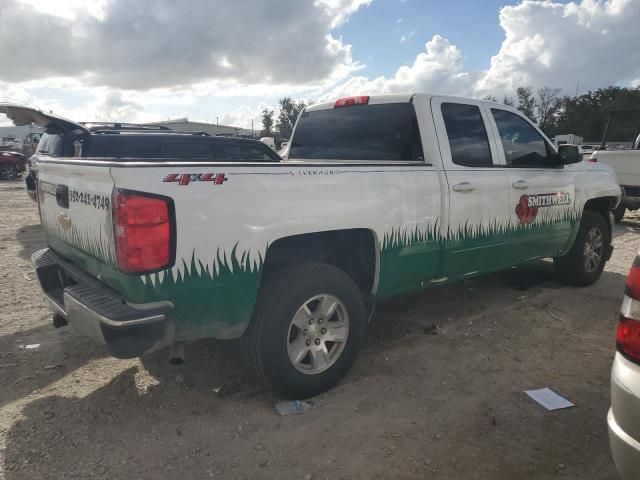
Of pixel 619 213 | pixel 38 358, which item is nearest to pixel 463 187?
pixel 38 358

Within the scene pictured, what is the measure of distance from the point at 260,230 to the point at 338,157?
1.89 metres

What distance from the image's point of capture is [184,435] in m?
2.85

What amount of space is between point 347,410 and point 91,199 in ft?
6.54

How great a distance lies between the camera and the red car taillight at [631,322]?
6.19 ft

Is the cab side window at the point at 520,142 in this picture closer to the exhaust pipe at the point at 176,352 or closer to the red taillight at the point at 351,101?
the red taillight at the point at 351,101

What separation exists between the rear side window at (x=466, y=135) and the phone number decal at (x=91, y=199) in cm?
263

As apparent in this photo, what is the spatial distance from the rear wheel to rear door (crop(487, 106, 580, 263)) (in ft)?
81.3

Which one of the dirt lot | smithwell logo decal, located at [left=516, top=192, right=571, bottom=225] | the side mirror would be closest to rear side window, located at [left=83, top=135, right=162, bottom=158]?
the dirt lot

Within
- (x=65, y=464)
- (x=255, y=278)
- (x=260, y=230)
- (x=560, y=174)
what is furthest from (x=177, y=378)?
(x=560, y=174)

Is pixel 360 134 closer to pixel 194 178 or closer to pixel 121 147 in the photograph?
pixel 194 178

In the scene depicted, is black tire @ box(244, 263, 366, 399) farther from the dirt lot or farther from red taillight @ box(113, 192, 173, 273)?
red taillight @ box(113, 192, 173, 273)

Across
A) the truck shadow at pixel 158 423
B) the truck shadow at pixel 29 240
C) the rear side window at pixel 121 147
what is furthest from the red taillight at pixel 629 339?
the truck shadow at pixel 29 240

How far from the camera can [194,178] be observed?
8.16 feet

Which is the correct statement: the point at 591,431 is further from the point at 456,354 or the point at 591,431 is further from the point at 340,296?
the point at 340,296
